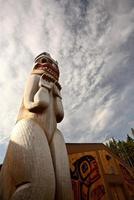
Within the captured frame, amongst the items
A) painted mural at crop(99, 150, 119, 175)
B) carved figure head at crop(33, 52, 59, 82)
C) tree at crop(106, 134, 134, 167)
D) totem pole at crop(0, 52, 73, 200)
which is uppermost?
tree at crop(106, 134, 134, 167)

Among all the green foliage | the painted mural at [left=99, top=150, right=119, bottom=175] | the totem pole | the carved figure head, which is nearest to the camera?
the totem pole

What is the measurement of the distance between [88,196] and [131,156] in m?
25.4

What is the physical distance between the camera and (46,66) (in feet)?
14.1

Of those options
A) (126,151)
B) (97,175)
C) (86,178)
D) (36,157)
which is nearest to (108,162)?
(97,175)

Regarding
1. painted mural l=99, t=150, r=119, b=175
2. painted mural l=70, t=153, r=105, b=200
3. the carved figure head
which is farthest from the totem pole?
painted mural l=99, t=150, r=119, b=175

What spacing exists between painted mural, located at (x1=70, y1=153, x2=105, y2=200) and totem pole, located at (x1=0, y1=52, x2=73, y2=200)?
8.40 feet

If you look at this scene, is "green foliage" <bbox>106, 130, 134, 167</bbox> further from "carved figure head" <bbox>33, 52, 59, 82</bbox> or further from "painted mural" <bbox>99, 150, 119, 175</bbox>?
"carved figure head" <bbox>33, 52, 59, 82</bbox>

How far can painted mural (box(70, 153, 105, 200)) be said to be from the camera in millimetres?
5191

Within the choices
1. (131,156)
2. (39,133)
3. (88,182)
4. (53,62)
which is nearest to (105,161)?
(88,182)

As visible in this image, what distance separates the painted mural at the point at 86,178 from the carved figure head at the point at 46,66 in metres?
2.91

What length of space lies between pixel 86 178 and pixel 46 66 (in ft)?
11.8

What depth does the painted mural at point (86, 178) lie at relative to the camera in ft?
17.0

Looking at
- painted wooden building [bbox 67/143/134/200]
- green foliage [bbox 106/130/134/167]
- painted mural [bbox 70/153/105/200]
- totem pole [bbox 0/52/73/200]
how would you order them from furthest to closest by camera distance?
green foliage [bbox 106/130/134/167] → painted wooden building [bbox 67/143/134/200] → painted mural [bbox 70/153/105/200] → totem pole [bbox 0/52/73/200]

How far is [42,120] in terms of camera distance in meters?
3.09
